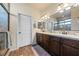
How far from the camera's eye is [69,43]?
2137 mm

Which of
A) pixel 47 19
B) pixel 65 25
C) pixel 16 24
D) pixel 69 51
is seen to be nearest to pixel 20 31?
pixel 16 24

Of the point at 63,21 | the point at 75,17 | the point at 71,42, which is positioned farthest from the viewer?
the point at 63,21

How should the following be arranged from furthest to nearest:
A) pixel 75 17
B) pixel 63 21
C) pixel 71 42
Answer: pixel 63 21, pixel 75 17, pixel 71 42

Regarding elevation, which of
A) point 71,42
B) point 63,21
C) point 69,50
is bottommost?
point 69,50

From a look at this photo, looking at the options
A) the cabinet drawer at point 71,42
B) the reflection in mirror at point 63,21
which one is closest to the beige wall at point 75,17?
the reflection in mirror at point 63,21

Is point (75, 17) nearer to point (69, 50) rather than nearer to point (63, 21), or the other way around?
point (63, 21)

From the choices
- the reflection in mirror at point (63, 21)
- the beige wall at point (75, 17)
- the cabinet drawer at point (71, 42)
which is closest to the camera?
the cabinet drawer at point (71, 42)

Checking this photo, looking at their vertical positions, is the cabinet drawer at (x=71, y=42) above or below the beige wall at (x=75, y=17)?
below

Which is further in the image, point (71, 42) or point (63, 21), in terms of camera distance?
point (63, 21)

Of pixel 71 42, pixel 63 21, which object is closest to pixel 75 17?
pixel 63 21

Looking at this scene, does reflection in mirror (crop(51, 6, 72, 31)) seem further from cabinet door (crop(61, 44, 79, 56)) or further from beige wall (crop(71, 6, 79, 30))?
cabinet door (crop(61, 44, 79, 56))

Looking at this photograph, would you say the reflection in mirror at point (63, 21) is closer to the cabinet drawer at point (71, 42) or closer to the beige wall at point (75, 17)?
the beige wall at point (75, 17)

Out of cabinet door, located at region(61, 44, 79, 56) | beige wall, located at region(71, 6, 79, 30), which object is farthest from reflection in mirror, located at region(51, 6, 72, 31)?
cabinet door, located at region(61, 44, 79, 56)

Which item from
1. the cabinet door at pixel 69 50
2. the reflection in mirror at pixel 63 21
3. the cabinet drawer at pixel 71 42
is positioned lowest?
the cabinet door at pixel 69 50
